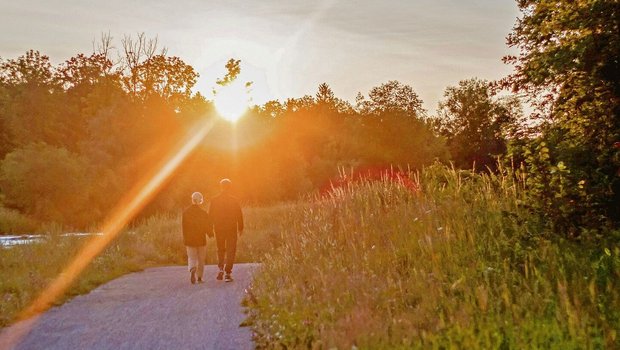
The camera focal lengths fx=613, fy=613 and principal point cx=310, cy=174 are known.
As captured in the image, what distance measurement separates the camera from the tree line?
925 centimetres

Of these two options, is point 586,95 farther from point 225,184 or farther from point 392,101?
point 392,101

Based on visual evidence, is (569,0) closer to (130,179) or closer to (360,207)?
(360,207)

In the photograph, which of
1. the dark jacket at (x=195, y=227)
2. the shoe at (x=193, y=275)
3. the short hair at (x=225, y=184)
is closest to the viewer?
the shoe at (x=193, y=275)

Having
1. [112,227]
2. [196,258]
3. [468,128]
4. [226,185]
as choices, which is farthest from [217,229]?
[468,128]

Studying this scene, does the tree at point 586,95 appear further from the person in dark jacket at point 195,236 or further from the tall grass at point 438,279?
the person in dark jacket at point 195,236

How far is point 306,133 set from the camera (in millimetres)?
66000

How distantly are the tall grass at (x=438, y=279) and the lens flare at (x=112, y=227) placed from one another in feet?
11.6

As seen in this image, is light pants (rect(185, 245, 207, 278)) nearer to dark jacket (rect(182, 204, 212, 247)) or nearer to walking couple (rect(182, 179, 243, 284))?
walking couple (rect(182, 179, 243, 284))

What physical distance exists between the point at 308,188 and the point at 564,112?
45127mm

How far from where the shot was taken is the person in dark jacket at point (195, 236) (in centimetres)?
1398

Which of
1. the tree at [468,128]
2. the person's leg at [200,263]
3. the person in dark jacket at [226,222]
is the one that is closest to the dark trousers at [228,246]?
the person in dark jacket at [226,222]

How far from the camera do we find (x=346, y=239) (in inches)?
404

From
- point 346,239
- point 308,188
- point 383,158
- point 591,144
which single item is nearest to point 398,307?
point 346,239

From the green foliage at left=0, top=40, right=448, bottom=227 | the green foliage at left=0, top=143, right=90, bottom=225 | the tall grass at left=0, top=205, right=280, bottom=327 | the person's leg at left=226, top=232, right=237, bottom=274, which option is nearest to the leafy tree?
the green foliage at left=0, top=40, right=448, bottom=227
